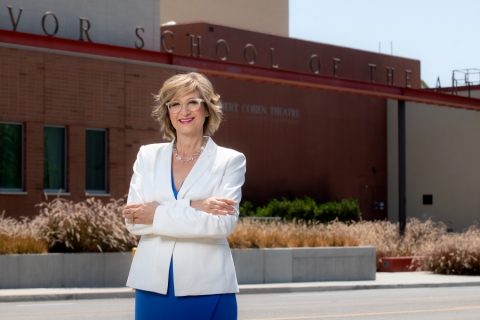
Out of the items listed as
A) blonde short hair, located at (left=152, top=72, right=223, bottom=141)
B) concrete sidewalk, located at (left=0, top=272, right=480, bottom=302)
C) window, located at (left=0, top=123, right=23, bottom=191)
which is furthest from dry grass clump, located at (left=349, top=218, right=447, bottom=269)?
blonde short hair, located at (left=152, top=72, right=223, bottom=141)

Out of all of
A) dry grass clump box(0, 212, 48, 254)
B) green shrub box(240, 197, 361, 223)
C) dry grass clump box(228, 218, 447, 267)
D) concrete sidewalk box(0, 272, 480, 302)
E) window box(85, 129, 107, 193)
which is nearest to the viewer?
concrete sidewalk box(0, 272, 480, 302)

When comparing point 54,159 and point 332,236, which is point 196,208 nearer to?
point 332,236

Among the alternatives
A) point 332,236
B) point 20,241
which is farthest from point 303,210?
point 20,241

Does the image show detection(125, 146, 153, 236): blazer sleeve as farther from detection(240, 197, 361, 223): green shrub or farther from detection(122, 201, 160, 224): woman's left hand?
detection(240, 197, 361, 223): green shrub

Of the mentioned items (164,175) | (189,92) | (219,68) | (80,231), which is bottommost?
(80,231)

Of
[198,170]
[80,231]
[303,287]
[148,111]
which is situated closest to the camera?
[198,170]

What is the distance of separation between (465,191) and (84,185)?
21.3 meters

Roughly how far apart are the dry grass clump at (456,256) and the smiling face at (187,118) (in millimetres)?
19929

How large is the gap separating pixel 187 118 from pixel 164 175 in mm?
310

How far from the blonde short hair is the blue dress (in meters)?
0.79

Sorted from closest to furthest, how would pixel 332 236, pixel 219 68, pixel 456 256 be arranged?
pixel 332 236 < pixel 456 256 < pixel 219 68

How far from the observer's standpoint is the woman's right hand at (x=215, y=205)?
4086 millimetres

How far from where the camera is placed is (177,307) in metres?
3.99

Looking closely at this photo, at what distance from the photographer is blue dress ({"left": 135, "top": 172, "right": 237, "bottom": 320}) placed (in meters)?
3.99
